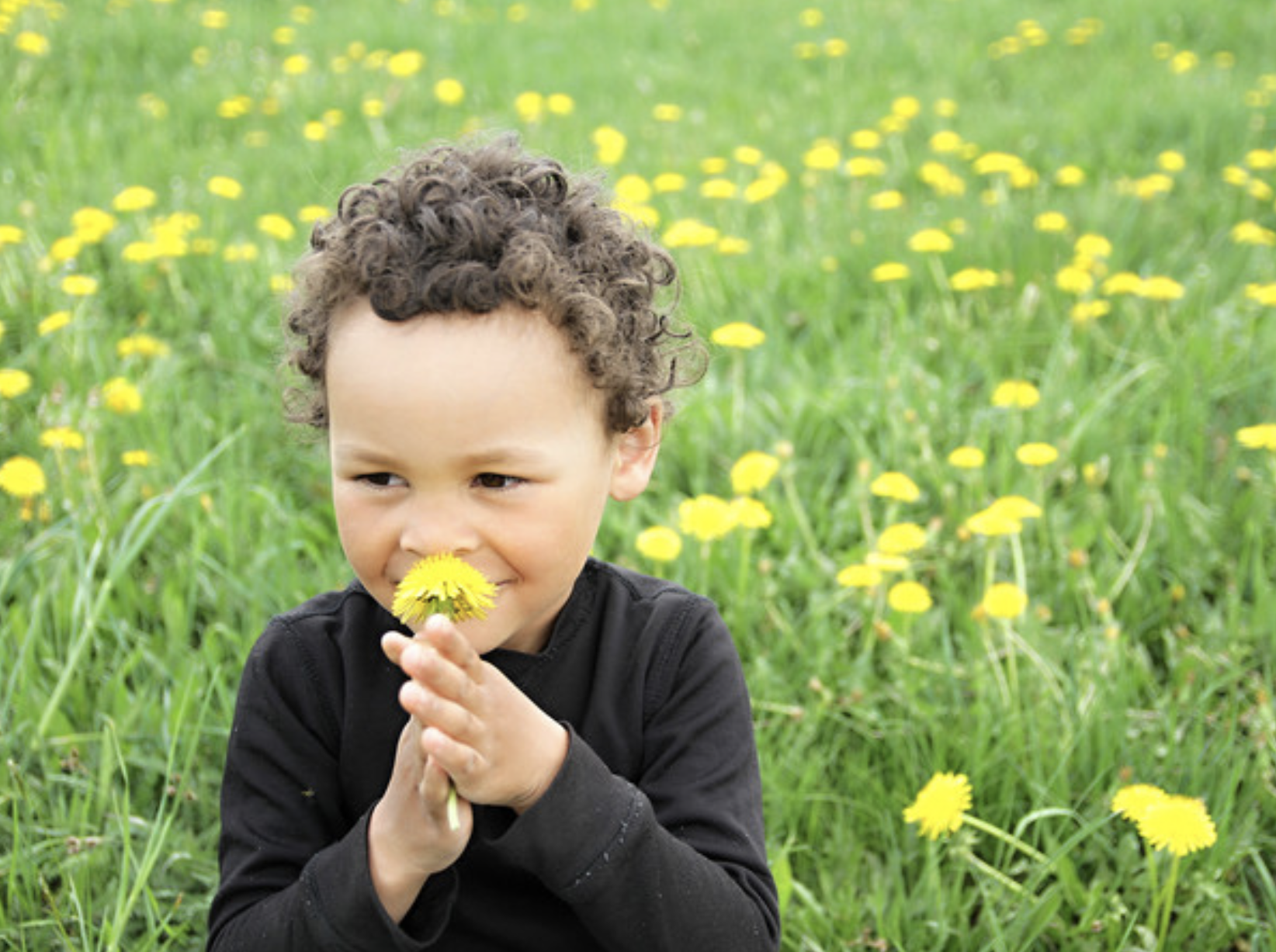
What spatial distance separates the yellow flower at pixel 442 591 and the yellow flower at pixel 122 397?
1348mm

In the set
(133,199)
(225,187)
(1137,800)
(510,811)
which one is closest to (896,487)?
(1137,800)

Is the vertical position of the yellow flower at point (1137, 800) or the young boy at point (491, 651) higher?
the young boy at point (491, 651)

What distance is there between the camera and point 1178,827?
1.29 m

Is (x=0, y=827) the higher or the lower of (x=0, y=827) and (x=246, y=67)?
the lower

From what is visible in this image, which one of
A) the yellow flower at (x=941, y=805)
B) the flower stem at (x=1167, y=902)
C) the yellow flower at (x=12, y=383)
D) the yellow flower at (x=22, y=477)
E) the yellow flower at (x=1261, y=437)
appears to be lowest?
the flower stem at (x=1167, y=902)

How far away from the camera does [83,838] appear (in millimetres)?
1412

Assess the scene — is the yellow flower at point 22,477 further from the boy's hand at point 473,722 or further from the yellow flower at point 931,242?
the yellow flower at point 931,242

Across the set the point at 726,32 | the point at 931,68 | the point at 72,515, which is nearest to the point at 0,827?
the point at 72,515

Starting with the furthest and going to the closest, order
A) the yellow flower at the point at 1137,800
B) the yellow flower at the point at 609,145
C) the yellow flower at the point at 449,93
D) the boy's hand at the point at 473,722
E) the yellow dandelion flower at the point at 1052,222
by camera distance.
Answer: the yellow flower at the point at 449,93 → the yellow flower at the point at 609,145 → the yellow dandelion flower at the point at 1052,222 → the yellow flower at the point at 1137,800 → the boy's hand at the point at 473,722

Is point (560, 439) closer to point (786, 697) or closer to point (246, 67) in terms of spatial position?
point (786, 697)

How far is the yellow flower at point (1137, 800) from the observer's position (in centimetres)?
134

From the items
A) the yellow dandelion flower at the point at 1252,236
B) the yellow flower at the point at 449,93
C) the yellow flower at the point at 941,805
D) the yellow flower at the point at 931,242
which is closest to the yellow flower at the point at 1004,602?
the yellow flower at the point at 941,805

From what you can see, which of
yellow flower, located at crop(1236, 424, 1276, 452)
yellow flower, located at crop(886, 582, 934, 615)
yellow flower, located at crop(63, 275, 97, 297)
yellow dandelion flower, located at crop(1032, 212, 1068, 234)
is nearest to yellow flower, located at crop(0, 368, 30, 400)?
yellow flower, located at crop(63, 275, 97, 297)

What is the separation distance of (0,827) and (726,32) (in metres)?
4.30
